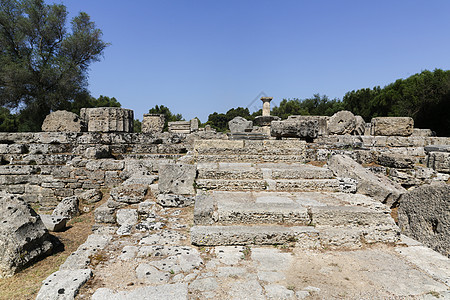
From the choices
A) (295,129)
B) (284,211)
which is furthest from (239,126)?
(284,211)

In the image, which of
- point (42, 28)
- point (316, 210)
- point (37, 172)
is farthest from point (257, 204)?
point (42, 28)

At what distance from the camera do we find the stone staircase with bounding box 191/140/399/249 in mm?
2787

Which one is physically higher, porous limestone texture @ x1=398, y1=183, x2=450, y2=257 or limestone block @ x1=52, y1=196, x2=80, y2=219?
porous limestone texture @ x1=398, y1=183, x2=450, y2=257

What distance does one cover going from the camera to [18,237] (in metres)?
2.80

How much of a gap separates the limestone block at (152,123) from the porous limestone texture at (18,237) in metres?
9.97

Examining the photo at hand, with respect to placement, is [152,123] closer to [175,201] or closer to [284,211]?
[175,201]

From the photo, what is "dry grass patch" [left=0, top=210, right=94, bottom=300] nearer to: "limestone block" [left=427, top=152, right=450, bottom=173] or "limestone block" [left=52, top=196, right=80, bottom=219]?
"limestone block" [left=52, top=196, right=80, bottom=219]

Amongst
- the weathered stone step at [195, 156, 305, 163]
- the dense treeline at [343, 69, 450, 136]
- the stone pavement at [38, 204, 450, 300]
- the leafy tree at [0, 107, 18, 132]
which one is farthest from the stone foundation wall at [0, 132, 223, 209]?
the dense treeline at [343, 69, 450, 136]

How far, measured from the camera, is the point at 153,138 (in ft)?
23.8

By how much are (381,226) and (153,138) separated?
5894mm

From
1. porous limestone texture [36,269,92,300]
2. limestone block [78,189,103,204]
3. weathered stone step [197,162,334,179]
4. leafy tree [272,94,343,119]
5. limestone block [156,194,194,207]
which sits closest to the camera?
porous limestone texture [36,269,92,300]

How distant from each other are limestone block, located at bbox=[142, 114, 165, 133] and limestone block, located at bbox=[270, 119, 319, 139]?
25.9 feet

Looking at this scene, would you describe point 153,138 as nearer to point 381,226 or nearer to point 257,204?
point 257,204

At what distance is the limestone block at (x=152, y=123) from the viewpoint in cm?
1306
